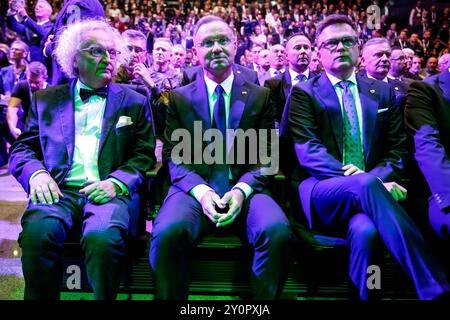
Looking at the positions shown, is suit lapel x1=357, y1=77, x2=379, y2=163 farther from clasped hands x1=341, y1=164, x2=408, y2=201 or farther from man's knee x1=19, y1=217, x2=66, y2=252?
man's knee x1=19, y1=217, x2=66, y2=252

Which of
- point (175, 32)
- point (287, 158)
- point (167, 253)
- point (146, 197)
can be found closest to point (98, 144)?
point (146, 197)

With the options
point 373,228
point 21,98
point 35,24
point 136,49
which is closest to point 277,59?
point 136,49

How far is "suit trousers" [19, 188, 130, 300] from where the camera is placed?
5.82 feet

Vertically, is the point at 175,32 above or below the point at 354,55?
above

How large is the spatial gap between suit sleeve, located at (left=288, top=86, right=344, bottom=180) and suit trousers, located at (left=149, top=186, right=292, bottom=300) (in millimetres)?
341

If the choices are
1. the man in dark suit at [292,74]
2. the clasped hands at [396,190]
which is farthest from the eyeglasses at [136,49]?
the clasped hands at [396,190]

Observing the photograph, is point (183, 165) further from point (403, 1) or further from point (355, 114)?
point (403, 1)

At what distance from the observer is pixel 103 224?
185 centimetres

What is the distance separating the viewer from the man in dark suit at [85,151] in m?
1.88

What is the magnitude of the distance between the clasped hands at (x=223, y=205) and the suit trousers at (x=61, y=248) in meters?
0.36

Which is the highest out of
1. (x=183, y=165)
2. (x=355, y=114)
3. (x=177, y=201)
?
(x=355, y=114)

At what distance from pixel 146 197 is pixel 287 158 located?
78 centimetres

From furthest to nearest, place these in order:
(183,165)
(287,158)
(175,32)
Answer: (175,32)
(287,158)
(183,165)

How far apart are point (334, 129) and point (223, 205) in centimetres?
70
